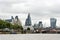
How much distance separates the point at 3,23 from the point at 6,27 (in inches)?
175

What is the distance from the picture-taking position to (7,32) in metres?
193

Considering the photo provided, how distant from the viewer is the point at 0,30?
183000mm

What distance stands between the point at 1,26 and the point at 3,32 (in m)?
5.98

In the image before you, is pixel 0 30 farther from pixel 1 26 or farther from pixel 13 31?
pixel 13 31

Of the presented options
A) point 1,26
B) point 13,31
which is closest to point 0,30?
point 1,26

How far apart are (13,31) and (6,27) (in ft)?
43.2

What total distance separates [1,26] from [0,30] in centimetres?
397

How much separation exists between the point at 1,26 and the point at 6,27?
346cm

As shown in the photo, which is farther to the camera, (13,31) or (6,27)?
(13,31)

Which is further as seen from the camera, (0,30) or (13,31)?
(13,31)

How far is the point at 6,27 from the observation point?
18575 cm

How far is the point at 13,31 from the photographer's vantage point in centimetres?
19788

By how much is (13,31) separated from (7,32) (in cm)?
644

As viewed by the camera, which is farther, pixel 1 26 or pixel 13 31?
pixel 13 31
